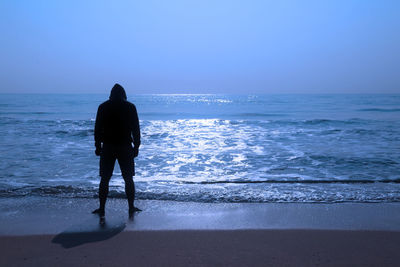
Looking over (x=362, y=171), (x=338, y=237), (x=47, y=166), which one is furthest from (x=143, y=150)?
(x=338, y=237)

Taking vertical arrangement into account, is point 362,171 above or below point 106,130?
below

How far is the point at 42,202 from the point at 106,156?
151 cm

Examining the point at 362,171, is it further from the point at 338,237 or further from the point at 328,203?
A: the point at 338,237

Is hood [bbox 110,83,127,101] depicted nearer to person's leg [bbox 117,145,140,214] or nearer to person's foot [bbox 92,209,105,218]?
person's leg [bbox 117,145,140,214]

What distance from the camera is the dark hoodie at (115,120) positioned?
14.0 ft

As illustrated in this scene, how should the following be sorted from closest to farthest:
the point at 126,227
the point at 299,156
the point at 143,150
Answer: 1. the point at 126,227
2. the point at 299,156
3. the point at 143,150

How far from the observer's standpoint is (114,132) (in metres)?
4.28

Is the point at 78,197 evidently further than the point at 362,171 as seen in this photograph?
No

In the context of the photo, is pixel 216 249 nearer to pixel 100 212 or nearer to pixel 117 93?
pixel 100 212

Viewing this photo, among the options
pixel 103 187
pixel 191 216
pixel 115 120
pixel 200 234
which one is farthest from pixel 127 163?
pixel 200 234

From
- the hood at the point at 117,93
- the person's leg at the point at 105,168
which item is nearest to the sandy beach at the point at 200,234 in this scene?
the person's leg at the point at 105,168

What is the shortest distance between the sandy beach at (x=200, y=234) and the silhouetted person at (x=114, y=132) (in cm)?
58

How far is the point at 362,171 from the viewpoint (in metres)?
7.59

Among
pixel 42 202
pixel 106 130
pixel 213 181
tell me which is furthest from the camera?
pixel 213 181
